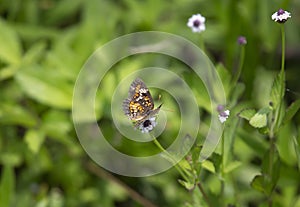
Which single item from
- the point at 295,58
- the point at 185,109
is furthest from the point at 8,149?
the point at 295,58

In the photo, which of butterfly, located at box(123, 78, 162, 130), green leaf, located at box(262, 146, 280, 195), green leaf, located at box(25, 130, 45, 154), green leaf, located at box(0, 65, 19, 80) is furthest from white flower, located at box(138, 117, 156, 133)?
green leaf, located at box(0, 65, 19, 80)

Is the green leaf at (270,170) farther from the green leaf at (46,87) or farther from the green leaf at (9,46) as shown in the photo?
the green leaf at (9,46)

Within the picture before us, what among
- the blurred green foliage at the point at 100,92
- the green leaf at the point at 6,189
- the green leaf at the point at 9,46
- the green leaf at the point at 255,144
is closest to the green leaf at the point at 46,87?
the blurred green foliage at the point at 100,92

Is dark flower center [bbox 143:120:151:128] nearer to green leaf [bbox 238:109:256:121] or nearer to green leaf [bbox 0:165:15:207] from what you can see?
green leaf [bbox 238:109:256:121]

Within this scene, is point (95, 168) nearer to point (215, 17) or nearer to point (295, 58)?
point (215, 17)

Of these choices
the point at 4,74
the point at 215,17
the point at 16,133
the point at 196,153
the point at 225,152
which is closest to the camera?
the point at 196,153
